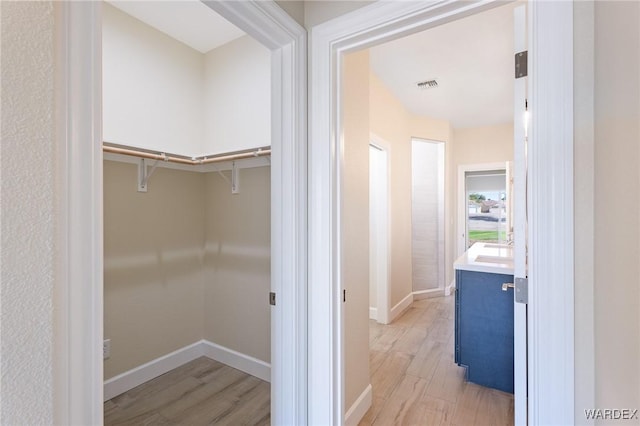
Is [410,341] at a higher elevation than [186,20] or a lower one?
lower

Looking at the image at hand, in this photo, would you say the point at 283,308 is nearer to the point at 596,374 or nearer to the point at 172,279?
the point at 596,374

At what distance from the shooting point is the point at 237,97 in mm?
2398

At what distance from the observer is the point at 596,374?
850 millimetres

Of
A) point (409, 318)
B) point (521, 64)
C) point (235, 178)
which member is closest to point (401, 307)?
point (409, 318)

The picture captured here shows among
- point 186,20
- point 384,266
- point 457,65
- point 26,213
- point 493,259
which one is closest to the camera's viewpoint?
point 26,213

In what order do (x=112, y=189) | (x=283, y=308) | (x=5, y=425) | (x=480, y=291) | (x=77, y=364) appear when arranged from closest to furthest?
1. (x=5, y=425)
2. (x=77, y=364)
3. (x=283, y=308)
4. (x=112, y=189)
5. (x=480, y=291)

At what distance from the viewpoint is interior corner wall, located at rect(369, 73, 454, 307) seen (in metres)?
3.33

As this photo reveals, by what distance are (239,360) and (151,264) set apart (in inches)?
38.9

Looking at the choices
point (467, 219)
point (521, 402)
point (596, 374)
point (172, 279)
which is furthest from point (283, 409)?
point (467, 219)

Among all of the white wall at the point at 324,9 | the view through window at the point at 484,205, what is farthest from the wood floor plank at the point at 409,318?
the white wall at the point at 324,9

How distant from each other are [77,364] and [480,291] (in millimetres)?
2295

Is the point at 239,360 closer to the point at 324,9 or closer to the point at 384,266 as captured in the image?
the point at 384,266

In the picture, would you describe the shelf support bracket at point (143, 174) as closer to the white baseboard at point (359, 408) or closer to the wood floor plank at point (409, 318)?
the white baseboard at point (359, 408)

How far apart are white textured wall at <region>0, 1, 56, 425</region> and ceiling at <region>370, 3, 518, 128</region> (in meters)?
2.25
